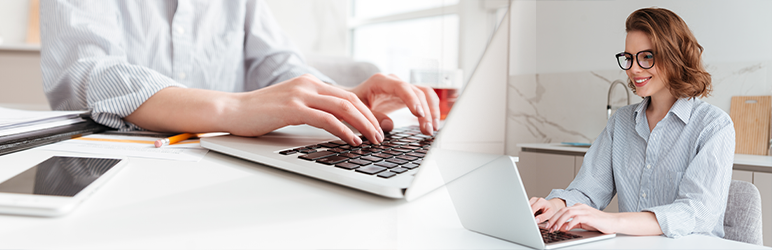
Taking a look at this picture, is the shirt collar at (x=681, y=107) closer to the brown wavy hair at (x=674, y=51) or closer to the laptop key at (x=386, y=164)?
the brown wavy hair at (x=674, y=51)

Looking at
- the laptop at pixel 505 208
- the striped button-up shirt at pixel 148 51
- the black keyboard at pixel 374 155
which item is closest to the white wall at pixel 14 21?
the striped button-up shirt at pixel 148 51

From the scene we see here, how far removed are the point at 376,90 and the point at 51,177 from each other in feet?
0.99

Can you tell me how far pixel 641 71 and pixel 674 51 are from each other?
0.01m

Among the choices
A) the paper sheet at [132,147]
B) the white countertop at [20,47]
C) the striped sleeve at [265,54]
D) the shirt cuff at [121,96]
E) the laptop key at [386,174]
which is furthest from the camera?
the white countertop at [20,47]

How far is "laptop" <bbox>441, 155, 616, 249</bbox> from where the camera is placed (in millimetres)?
126

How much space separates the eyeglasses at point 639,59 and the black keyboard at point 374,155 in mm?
105

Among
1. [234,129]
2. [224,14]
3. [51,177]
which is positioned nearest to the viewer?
[51,177]

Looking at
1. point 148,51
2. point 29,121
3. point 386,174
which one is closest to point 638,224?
point 386,174

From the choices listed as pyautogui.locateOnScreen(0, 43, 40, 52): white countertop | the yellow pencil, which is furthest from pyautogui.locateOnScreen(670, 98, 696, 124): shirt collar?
pyautogui.locateOnScreen(0, 43, 40, 52): white countertop

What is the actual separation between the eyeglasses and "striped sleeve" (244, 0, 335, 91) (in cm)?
72

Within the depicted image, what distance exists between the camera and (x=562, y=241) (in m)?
0.13

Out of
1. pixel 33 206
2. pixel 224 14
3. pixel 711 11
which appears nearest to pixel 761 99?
pixel 711 11

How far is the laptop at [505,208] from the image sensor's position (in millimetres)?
126

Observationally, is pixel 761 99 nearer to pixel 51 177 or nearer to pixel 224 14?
pixel 51 177
